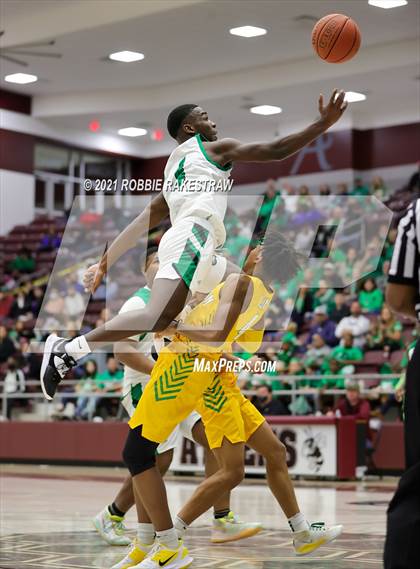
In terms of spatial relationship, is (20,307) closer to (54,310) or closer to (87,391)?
(54,310)

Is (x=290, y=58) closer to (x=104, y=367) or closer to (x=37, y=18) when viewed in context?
(x=37, y=18)

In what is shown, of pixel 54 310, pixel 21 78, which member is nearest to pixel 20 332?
pixel 54 310

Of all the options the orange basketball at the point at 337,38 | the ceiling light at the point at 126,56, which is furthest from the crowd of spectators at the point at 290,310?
the orange basketball at the point at 337,38

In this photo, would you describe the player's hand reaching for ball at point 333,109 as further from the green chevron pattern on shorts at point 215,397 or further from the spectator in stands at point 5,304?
the spectator in stands at point 5,304

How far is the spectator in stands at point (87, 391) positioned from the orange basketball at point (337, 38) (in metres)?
11.9

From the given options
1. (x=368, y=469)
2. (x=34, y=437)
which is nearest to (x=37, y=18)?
(x=34, y=437)

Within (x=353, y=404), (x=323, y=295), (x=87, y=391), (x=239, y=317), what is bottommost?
(x=87, y=391)

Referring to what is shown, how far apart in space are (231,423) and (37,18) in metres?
16.0

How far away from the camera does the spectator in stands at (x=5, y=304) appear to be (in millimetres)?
24625

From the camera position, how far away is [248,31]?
68.6 feet

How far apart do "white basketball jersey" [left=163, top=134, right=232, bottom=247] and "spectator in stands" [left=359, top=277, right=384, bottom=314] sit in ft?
40.4

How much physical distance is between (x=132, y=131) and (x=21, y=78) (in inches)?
196

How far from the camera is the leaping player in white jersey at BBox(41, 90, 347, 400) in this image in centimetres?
601

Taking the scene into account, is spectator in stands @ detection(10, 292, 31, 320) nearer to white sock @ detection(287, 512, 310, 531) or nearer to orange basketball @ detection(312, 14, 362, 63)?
orange basketball @ detection(312, 14, 362, 63)
